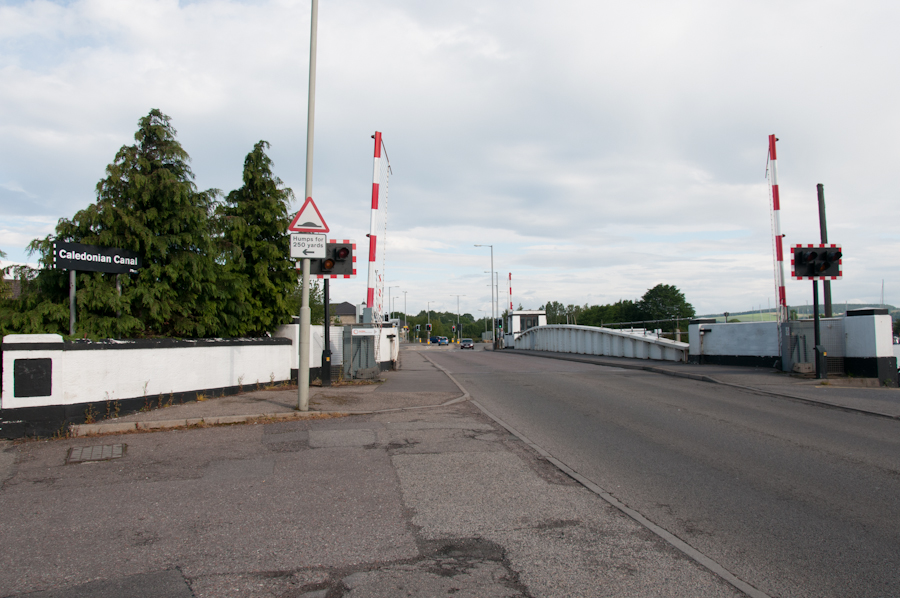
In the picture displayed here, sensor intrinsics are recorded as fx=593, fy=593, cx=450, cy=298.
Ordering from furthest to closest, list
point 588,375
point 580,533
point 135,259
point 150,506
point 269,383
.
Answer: point 588,375, point 269,383, point 135,259, point 150,506, point 580,533

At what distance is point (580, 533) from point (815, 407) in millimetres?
9005

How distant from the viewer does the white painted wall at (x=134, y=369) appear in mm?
8133

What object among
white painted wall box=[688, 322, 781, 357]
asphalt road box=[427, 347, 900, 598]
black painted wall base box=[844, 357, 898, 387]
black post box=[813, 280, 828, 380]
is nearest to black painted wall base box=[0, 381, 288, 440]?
asphalt road box=[427, 347, 900, 598]

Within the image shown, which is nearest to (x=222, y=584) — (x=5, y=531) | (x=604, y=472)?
(x=5, y=531)

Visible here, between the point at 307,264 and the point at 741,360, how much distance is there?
1634 cm

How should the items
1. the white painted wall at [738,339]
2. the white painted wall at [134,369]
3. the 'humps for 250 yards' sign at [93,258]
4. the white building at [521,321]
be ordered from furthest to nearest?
the white building at [521,321] < the white painted wall at [738,339] < the 'humps for 250 yards' sign at [93,258] < the white painted wall at [134,369]

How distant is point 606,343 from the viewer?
32344mm

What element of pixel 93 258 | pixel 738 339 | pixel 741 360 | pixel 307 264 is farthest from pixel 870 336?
pixel 93 258

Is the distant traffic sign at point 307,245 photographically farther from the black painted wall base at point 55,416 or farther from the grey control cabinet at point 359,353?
the grey control cabinet at point 359,353

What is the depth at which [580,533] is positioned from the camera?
4496 mm

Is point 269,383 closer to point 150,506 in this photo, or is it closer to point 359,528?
point 150,506

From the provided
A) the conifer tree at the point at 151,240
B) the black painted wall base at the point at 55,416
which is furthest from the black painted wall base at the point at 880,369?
the black painted wall base at the point at 55,416

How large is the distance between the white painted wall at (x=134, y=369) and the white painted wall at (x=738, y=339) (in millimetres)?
15622

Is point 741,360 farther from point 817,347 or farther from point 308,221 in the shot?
point 308,221
